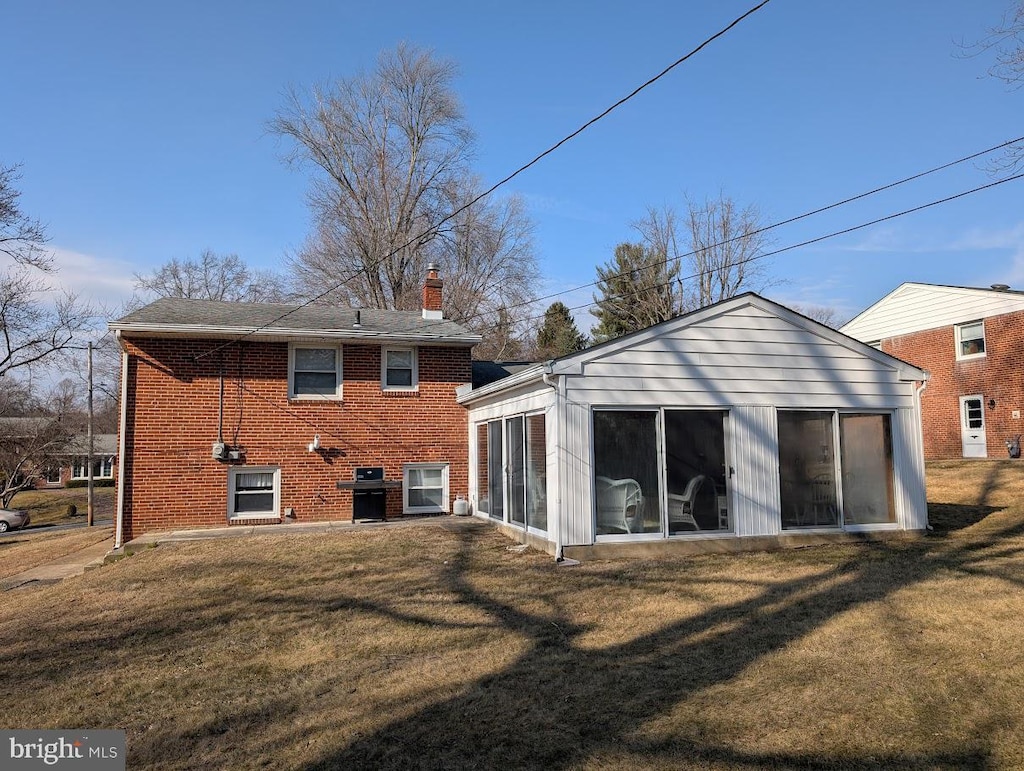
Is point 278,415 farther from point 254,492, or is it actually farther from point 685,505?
point 685,505

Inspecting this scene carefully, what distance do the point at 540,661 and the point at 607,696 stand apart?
0.90 metres

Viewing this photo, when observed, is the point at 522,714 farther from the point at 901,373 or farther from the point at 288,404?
the point at 288,404

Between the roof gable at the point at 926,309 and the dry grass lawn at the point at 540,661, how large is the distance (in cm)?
1383

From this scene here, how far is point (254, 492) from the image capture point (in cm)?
1370

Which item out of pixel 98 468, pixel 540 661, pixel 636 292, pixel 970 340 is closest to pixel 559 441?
pixel 540 661

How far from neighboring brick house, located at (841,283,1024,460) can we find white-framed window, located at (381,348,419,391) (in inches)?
559

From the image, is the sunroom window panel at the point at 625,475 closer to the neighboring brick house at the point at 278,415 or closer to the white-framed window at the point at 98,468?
the neighboring brick house at the point at 278,415

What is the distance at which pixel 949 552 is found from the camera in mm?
9453

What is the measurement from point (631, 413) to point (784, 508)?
9.00 feet

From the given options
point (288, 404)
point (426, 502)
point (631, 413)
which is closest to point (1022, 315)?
point (631, 413)

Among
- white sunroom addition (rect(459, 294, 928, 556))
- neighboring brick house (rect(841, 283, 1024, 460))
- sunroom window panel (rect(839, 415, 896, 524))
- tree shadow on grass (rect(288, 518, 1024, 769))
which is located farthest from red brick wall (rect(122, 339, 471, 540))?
neighboring brick house (rect(841, 283, 1024, 460))

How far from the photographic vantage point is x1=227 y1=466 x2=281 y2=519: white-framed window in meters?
13.6

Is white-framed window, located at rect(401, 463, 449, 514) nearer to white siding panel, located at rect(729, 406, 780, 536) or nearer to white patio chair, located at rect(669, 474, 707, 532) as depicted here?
white patio chair, located at rect(669, 474, 707, 532)

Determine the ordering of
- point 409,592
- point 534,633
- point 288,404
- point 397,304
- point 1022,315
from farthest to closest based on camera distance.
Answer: point 397,304
point 1022,315
point 288,404
point 409,592
point 534,633
